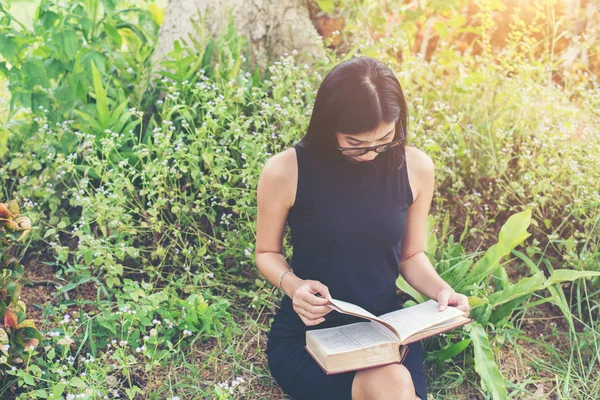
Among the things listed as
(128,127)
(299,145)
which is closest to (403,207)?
(299,145)

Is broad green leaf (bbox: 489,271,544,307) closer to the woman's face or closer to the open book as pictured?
the open book

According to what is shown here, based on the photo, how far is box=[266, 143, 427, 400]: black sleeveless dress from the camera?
7.84 ft

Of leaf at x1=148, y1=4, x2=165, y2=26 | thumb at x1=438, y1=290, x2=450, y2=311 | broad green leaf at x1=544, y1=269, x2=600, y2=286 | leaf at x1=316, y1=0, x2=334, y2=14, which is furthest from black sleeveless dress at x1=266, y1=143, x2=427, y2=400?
leaf at x1=148, y1=4, x2=165, y2=26

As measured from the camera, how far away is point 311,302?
212cm

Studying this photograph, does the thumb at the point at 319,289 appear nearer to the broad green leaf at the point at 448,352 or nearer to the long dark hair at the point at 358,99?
the long dark hair at the point at 358,99

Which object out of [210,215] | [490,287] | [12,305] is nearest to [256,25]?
[210,215]

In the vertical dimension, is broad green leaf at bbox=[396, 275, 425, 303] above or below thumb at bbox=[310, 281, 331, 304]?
below

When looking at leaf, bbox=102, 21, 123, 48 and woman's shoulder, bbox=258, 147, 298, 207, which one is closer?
woman's shoulder, bbox=258, 147, 298, 207

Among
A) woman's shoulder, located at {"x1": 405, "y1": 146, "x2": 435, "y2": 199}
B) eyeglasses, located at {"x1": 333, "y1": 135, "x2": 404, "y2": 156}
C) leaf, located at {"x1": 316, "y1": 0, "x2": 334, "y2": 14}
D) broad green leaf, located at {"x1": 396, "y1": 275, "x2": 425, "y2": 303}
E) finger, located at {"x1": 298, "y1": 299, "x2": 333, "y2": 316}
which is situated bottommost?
broad green leaf, located at {"x1": 396, "y1": 275, "x2": 425, "y2": 303}

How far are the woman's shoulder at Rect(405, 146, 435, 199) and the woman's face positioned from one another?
24 cm

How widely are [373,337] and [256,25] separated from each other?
92.6 inches

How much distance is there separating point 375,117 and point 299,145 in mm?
360

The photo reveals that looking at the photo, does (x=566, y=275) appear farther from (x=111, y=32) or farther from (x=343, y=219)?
(x=111, y=32)

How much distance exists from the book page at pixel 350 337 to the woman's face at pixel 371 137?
1.93 feet
